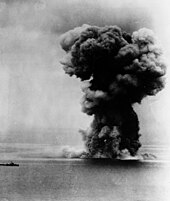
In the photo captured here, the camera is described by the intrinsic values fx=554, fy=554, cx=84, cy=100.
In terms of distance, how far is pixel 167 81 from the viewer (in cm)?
8556

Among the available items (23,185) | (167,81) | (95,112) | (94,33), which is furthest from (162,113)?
(23,185)

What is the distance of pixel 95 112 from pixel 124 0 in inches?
819

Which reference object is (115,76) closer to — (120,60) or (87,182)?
(120,60)

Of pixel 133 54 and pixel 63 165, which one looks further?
pixel 63 165

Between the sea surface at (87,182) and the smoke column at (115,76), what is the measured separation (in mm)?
5028

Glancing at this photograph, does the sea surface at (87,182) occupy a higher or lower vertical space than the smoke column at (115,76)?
lower

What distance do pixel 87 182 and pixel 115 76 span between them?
78.7 feet

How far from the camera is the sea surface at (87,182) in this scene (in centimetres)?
5228

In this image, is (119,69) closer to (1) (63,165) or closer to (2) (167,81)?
(2) (167,81)

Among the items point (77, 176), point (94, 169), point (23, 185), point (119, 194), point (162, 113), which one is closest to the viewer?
point (119, 194)

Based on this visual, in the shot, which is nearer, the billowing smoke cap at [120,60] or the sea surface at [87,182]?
the sea surface at [87,182]

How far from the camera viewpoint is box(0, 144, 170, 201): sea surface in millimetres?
52281

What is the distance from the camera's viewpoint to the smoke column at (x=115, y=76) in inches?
3231

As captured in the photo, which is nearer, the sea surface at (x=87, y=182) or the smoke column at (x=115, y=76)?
the sea surface at (x=87, y=182)
